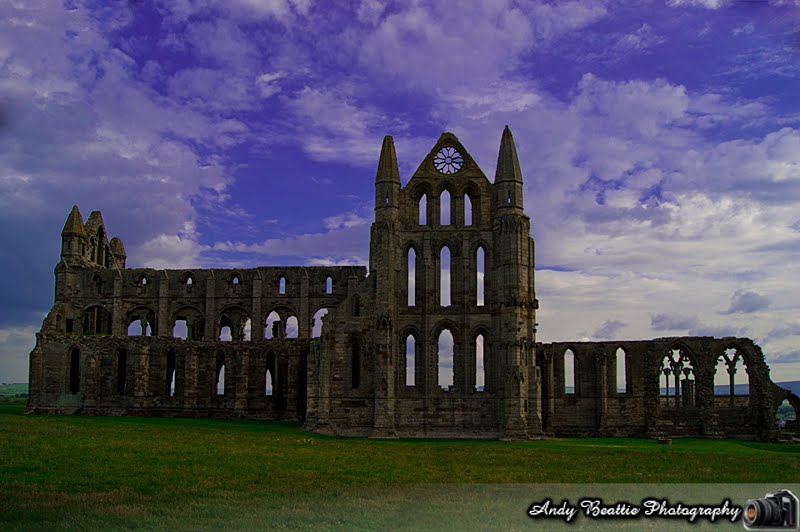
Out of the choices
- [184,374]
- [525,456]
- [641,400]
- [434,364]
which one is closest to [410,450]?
[525,456]

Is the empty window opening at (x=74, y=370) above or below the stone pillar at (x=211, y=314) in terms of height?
below

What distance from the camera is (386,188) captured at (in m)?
45.1

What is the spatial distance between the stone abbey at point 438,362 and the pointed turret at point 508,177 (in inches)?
3.2

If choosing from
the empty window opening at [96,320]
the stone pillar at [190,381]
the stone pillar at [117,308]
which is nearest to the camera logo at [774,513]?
the stone pillar at [190,381]

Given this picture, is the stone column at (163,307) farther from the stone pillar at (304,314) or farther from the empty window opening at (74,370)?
the stone pillar at (304,314)

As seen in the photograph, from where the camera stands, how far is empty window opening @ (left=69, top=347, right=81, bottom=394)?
56.8m

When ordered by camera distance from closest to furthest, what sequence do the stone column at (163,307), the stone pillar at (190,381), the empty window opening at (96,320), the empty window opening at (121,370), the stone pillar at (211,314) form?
the stone pillar at (190,381) < the empty window opening at (121,370) < the stone pillar at (211,314) < the stone column at (163,307) < the empty window opening at (96,320)

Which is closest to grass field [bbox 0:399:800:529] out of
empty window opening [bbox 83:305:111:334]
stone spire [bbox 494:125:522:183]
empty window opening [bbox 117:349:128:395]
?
stone spire [bbox 494:125:522:183]

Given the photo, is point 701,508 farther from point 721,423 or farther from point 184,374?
point 184,374

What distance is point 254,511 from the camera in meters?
16.6

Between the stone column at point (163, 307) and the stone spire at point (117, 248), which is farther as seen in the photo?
the stone spire at point (117, 248)

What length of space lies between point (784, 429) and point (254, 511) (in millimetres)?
43403

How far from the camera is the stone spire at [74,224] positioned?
217 ft

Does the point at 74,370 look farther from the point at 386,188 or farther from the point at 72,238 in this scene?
the point at 386,188
